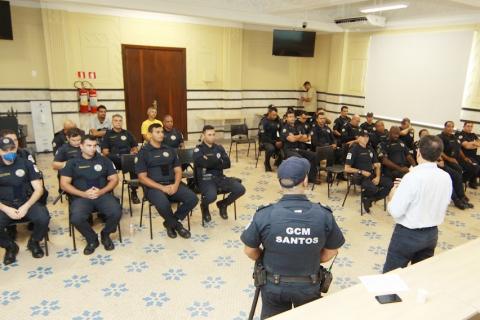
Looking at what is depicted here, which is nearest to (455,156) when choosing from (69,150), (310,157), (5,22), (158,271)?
(310,157)

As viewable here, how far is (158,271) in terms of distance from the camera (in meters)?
3.45

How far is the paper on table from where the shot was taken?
1.95m

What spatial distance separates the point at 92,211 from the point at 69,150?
109cm

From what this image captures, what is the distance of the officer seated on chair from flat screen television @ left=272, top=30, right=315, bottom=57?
16.5 feet

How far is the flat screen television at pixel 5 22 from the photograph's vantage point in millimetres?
6441

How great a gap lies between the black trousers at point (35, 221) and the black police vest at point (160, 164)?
3.85 feet

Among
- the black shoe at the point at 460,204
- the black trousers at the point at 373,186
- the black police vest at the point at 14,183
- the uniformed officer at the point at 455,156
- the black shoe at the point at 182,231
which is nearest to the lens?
the black police vest at the point at 14,183

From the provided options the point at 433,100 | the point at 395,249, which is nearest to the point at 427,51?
the point at 433,100

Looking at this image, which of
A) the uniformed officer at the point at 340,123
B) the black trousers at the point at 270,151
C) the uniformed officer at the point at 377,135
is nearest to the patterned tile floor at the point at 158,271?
the uniformed officer at the point at 377,135

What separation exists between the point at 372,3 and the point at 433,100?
7.98 ft

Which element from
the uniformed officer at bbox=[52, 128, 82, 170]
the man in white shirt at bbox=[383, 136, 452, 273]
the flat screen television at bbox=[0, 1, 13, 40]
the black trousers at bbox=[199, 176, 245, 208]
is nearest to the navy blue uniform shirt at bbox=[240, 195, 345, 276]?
the man in white shirt at bbox=[383, 136, 452, 273]

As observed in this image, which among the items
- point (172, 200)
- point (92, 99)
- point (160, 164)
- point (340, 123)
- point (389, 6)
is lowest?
point (172, 200)

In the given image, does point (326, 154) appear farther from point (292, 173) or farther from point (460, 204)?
point (292, 173)

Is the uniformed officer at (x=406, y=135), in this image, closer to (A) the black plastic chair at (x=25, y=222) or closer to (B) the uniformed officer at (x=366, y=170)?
(B) the uniformed officer at (x=366, y=170)
